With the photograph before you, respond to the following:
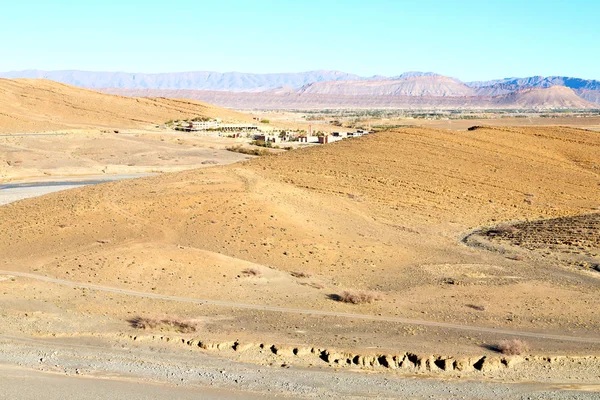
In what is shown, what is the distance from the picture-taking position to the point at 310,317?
2044 cm

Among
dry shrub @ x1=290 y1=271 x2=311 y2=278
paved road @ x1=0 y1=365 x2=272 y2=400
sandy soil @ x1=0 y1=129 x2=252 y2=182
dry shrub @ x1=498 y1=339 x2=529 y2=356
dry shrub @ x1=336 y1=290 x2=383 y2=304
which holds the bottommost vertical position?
sandy soil @ x1=0 y1=129 x2=252 y2=182

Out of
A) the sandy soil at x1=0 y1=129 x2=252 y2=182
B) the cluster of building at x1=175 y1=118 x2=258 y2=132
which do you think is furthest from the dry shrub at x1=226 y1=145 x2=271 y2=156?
the cluster of building at x1=175 y1=118 x2=258 y2=132

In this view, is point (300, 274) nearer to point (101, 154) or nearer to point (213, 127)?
point (101, 154)

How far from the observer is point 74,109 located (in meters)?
112

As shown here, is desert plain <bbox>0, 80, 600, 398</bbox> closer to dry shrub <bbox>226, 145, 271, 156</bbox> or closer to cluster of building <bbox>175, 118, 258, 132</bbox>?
dry shrub <bbox>226, 145, 271, 156</bbox>

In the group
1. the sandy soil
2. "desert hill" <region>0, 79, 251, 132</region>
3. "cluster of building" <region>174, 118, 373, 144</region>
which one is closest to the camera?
the sandy soil

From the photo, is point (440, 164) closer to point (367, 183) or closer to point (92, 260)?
point (367, 183)

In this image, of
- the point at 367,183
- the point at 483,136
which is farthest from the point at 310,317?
the point at 483,136

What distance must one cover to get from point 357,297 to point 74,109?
98.5m

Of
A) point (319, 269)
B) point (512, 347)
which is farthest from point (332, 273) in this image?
point (512, 347)

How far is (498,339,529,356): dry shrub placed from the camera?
17641 millimetres

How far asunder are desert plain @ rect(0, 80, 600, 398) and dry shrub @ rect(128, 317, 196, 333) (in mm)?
52

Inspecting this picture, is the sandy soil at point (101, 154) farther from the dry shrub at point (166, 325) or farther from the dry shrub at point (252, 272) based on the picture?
the dry shrub at point (166, 325)

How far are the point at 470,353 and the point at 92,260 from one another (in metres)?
13.7
